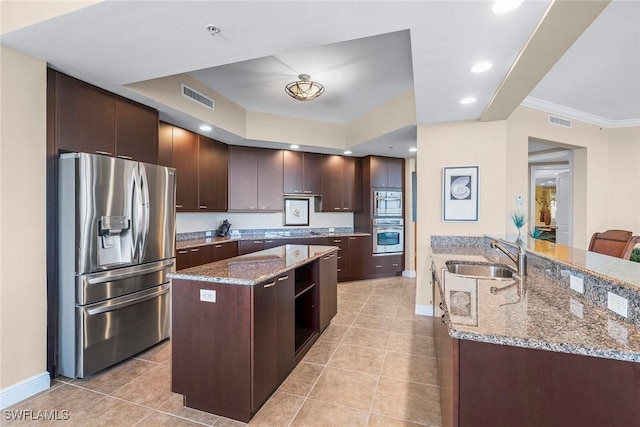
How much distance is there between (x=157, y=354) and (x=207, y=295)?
57.0 inches

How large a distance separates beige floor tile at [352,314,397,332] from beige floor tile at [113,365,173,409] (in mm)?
2012

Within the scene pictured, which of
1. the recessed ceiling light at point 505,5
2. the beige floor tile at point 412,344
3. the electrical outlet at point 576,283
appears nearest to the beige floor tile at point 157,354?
the beige floor tile at point 412,344

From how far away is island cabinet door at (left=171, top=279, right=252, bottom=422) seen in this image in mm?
1865

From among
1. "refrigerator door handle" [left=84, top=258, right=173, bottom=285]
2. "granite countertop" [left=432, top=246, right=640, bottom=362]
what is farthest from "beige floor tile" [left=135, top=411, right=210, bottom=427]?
"granite countertop" [left=432, top=246, right=640, bottom=362]

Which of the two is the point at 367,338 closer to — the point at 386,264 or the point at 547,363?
the point at 547,363

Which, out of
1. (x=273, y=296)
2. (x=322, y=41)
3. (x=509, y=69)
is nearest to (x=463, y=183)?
(x=509, y=69)

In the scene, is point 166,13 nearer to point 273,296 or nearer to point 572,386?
point 273,296

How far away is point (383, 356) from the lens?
278 cm

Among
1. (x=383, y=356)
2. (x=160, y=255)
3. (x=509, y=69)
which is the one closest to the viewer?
(x=509, y=69)

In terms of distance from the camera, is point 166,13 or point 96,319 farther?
point 96,319

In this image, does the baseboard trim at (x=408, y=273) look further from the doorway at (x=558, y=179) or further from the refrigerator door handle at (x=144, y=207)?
the refrigerator door handle at (x=144, y=207)

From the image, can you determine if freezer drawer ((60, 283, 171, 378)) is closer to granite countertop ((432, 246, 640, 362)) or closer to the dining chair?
granite countertop ((432, 246, 640, 362))

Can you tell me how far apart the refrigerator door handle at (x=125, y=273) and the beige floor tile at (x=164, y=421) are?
1.15 meters

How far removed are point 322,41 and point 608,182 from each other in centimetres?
519
